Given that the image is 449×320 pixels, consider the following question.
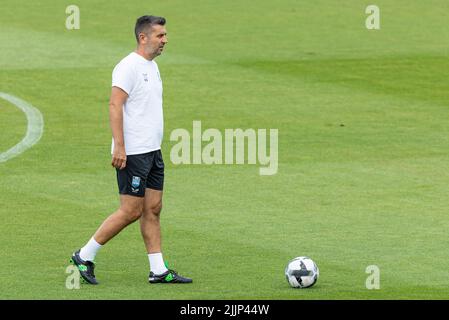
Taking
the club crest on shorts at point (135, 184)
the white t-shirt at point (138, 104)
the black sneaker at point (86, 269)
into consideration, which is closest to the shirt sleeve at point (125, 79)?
the white t-shirt at point (138, 104)

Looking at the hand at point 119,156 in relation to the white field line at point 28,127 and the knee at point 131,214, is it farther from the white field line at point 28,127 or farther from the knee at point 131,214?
the white field line at point 28,127

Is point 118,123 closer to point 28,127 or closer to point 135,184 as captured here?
point 135,184

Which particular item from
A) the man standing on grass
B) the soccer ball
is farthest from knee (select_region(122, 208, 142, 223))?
the soccer ball

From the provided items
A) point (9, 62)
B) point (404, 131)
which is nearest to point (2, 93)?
point (9, 62)

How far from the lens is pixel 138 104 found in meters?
11.7

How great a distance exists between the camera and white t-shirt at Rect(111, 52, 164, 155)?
11.6 metres

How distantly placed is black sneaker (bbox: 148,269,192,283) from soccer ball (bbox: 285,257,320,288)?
948 mm

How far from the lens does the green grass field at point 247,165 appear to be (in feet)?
40.4

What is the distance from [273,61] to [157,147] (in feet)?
42.1

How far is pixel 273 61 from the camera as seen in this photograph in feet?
80.2

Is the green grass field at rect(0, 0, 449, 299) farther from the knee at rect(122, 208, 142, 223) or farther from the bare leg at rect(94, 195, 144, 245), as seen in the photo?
the knee at rect(122, 208, 142, 223)

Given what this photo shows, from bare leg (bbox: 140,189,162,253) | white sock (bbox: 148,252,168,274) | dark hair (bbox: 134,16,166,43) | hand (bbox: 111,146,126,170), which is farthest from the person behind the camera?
bare leg (bbox: 140,189,162,253)

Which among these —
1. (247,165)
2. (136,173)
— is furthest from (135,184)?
(247,165)
